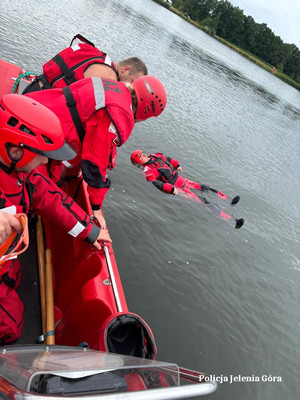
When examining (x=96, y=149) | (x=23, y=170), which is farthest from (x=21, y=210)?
(x=96, y=149)

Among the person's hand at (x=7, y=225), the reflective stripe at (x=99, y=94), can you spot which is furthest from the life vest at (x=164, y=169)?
the person's hand at (x=7, y=225)

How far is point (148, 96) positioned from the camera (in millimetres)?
3184

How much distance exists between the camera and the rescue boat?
1.29 metres

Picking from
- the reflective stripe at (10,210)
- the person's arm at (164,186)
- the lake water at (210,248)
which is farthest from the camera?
the person's arm at (164,186)

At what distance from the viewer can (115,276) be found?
3115mm

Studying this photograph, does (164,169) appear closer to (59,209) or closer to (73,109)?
(73,109)

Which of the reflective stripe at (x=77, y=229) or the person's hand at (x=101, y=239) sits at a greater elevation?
the reflective stripe at (x=77, y=229)

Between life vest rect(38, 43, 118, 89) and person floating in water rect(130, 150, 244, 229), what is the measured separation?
385 cm

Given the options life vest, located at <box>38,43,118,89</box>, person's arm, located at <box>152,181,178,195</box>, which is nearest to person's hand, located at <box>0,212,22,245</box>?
life vest, located at <box>38,43,118,89</box>

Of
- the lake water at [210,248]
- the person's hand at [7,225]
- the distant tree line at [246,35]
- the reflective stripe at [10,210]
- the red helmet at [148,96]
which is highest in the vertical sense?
the distant tree line at [246,35]

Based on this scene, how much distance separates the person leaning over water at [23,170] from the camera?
2.01 m

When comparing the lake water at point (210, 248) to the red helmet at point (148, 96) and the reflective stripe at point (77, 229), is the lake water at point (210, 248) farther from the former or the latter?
the red helmet at point (148, 96)

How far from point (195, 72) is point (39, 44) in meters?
12.9

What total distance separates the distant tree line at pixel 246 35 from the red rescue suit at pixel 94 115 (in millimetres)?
83032
